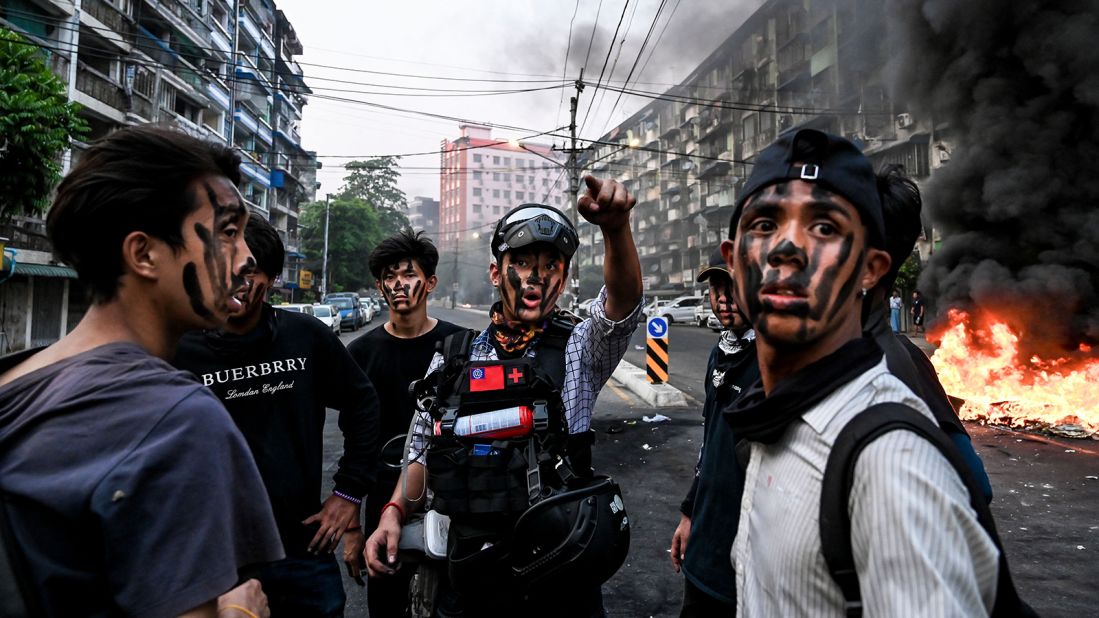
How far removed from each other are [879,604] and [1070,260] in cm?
1547

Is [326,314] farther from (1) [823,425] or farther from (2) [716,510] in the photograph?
(1) [823,425]

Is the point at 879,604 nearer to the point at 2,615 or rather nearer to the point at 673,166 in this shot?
the point at 2,615

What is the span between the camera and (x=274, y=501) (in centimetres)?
241

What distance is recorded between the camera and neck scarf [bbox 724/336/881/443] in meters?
1.17

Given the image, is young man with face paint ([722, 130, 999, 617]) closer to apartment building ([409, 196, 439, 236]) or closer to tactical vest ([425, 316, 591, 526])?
tactical vest ([425, 316, 591, 526])

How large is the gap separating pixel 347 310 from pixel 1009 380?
2795 centimetres

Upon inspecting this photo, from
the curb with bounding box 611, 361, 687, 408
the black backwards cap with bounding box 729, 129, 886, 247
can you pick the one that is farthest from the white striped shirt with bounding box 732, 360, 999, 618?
the curb with bounding box 611, 361, 687, 408

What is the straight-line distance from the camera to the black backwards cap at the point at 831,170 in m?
1.29

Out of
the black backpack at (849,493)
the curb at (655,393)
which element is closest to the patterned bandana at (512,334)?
the black backpack at (849,493)

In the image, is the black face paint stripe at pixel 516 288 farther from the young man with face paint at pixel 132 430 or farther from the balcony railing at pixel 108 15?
the balcony railing at pixel 108 15

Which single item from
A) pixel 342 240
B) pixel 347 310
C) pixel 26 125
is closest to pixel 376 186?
pixel 342 240

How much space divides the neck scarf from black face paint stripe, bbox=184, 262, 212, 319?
1240 millimetres

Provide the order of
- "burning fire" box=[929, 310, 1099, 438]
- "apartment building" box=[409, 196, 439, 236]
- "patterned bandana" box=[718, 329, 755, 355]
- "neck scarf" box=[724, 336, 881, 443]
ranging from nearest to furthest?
"neck scarf" box=[724, 336, 881, 443] < "patterned bandana" box=[718, 329, 755, 355] < "burning fire" box=[929, 310, 1099, 438] < "apartment building" box=[409, 196, 439, 236]

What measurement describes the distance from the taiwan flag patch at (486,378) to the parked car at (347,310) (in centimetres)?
2994
